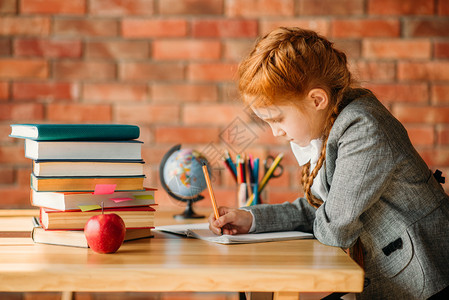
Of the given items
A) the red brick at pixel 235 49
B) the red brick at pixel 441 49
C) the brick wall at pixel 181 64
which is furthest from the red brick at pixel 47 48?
the red brick at pixel 441 49

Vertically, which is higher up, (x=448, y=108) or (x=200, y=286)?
(x=448, y=108)

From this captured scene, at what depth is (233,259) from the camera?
2.80 ft

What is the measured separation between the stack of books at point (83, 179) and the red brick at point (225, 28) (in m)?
0.95

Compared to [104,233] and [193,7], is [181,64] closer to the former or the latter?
[193,7]

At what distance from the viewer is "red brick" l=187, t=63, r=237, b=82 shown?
6.32ft

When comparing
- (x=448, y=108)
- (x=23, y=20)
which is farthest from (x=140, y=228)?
(x=448, y=108)

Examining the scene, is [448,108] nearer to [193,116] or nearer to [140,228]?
[193,116]

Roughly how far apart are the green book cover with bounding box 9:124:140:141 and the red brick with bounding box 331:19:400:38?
1122mm

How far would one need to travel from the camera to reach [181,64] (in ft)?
6.31

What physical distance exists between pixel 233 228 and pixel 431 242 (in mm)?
405

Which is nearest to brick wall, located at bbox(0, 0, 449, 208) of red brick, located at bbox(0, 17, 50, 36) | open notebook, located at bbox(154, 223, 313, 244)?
red brick, located at bbox(0, 17, 50, 36)

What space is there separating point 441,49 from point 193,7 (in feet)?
3.04

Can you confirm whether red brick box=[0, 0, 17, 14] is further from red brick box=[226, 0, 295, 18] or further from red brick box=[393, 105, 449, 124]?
red brick box=[393, 105, 449, 124]

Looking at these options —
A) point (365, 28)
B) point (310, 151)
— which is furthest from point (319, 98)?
point (365, 28)
